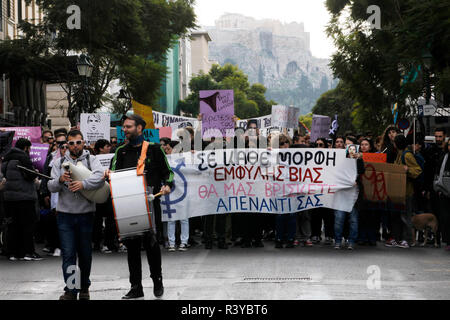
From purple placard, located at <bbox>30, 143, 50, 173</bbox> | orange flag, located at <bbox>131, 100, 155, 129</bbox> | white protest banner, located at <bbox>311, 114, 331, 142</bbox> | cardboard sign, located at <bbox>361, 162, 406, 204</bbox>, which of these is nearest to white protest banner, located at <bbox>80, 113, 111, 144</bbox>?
orange flag, located at <bbox>131, 100, 155, 129</bbox>

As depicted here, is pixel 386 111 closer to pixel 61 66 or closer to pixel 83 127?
pixel 61 66

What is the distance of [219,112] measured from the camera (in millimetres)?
15133

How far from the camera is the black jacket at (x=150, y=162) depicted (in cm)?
790

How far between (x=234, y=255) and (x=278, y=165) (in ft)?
6.58

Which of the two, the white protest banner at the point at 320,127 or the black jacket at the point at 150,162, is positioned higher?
the white protest banner at the point at 320,127

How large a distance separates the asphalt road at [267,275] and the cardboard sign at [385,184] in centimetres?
89

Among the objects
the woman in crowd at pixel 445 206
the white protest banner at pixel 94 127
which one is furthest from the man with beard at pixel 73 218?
the white protest banner at pixel 94 127

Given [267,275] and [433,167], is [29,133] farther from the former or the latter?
[433,167]

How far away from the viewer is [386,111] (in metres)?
27.2

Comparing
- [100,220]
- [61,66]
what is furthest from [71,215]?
[61,66]

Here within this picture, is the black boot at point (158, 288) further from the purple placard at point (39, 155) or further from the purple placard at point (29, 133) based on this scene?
the purple placard at point (29, 133)

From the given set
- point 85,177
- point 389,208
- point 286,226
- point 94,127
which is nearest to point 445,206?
point 389,208

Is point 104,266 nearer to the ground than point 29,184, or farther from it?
nearer to the ground

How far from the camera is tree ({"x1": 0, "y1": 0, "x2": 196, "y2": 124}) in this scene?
24141mm
